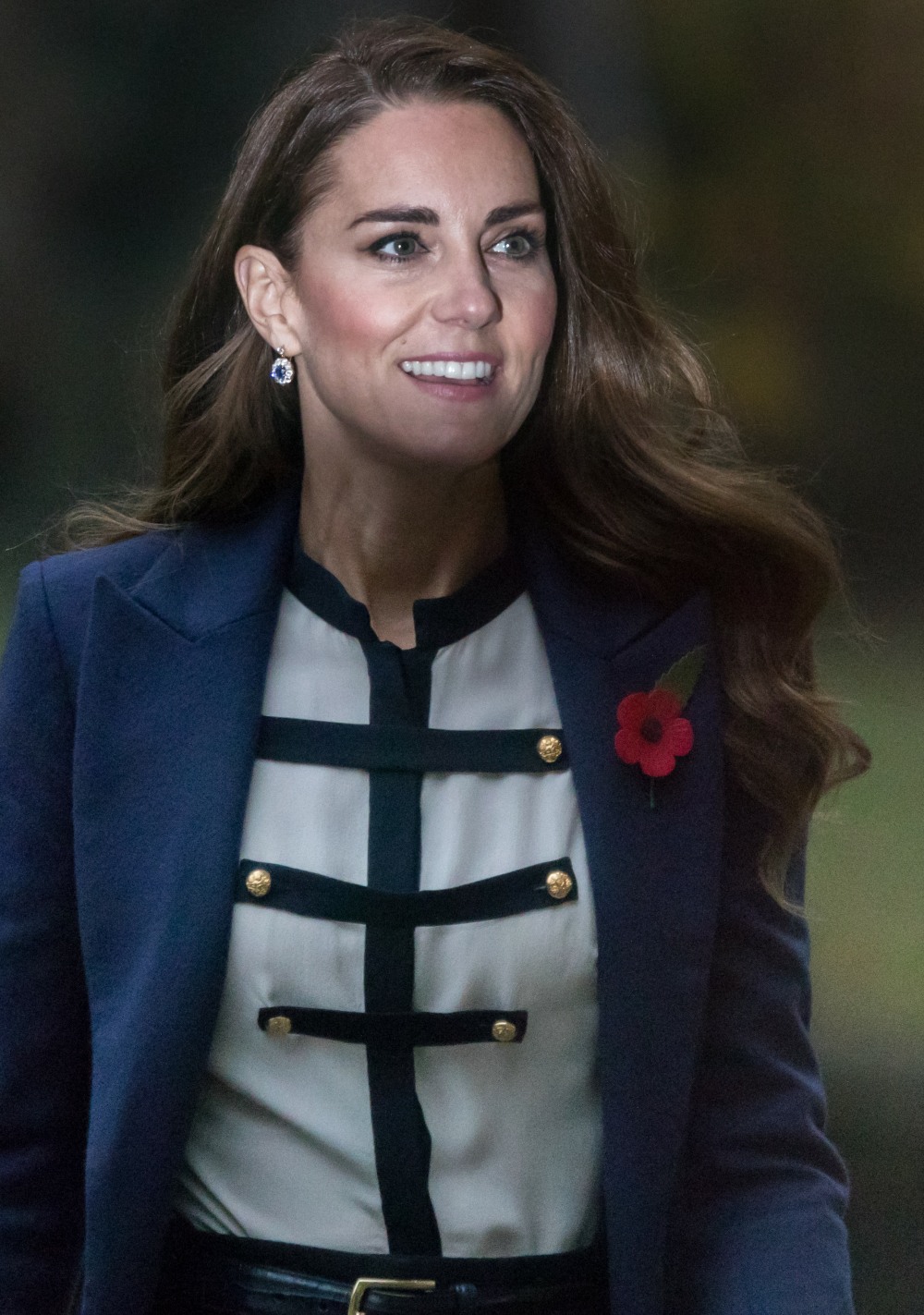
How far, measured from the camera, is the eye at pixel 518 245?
1.25m

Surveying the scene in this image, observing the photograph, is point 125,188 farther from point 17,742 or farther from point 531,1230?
point 531,1230

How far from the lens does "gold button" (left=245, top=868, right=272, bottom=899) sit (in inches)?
47.9

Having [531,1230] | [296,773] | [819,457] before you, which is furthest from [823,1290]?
[819,457]

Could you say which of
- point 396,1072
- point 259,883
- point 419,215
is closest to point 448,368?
point 419,215

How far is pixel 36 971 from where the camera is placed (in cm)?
128

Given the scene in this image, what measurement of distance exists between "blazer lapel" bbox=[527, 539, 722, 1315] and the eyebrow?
277mm

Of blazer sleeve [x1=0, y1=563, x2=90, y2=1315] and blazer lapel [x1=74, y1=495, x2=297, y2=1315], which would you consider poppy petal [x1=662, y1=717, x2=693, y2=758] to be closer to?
blazer lapel [x1=74, y1=495, x2=297, y2=1315]

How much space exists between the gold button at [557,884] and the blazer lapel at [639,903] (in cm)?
2

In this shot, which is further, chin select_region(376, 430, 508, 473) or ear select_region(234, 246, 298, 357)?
ear select_region(234, 246, 298, 357)

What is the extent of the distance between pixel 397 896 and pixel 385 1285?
252 mm

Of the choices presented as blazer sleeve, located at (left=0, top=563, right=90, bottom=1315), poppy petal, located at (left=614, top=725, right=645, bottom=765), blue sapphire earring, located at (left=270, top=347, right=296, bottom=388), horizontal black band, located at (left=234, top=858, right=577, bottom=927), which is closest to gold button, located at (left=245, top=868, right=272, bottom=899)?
horizontal black band, located at (left=234, top=858, right=577, bottom=927)

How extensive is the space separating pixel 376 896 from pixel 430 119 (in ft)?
1.70

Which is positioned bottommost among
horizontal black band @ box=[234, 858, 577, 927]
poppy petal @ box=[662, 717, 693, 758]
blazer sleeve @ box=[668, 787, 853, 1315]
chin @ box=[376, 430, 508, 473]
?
blazer sleeve @ box=[668, 787, 853, 1315]

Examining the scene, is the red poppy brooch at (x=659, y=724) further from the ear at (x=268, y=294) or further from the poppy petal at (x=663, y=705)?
the ear at (x=268, y=294)
